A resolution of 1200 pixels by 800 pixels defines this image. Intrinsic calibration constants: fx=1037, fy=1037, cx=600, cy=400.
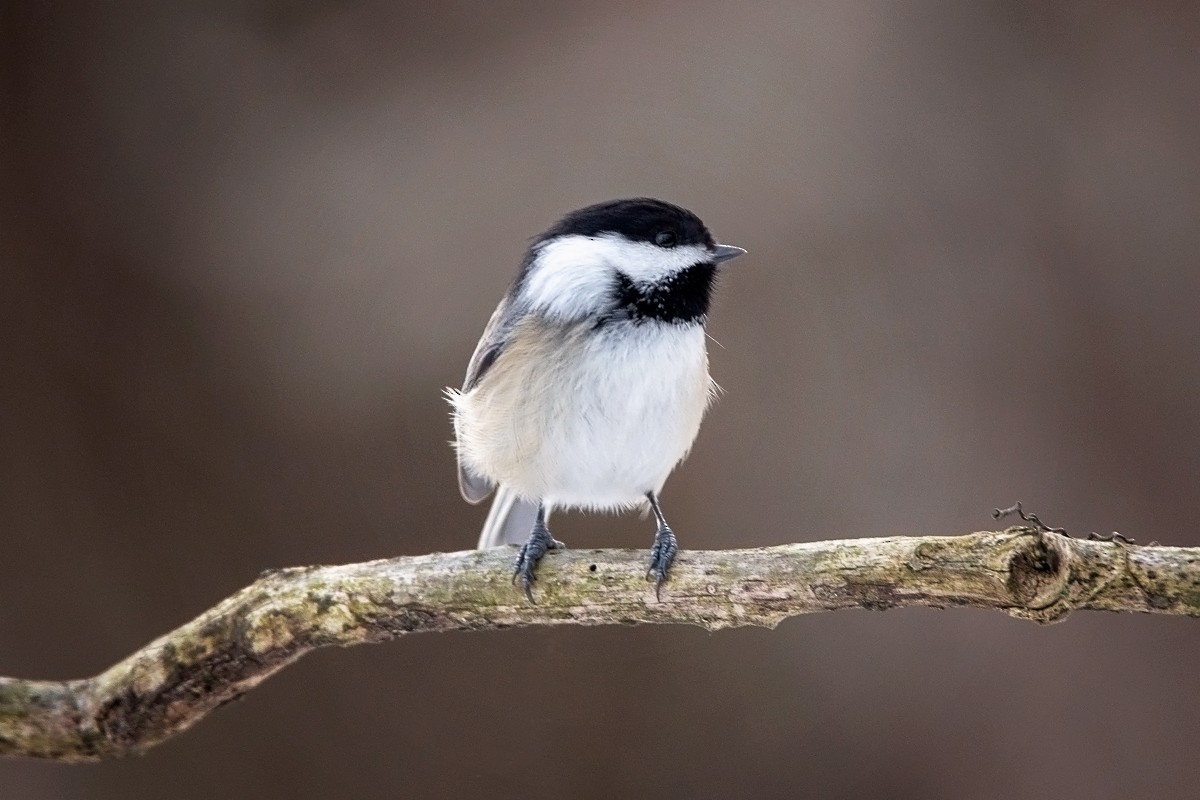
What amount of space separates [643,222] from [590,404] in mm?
279

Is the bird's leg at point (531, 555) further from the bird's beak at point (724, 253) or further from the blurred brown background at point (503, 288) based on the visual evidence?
the blurred brown background at point (503, 288)

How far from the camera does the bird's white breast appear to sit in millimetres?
1468

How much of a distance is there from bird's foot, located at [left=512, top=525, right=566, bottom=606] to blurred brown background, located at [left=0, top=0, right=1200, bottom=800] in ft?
3.31

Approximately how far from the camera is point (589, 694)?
2439 millimetres

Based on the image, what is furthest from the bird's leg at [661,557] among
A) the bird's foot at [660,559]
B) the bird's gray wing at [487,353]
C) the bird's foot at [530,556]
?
the bird's gray wing at [487,353]

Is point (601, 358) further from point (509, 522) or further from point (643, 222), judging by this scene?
point (509, 522)

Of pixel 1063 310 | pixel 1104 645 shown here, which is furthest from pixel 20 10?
pixel 1104 645

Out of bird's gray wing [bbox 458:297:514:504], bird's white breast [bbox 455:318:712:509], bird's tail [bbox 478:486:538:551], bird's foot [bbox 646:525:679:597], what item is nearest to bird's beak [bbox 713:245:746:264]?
bird's white breast [bbox 455:318:712:509]

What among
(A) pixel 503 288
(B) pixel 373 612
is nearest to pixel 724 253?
(B) pixel 373 612

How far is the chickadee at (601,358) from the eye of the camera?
1471 mm

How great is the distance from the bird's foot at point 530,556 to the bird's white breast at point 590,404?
0.41 feet

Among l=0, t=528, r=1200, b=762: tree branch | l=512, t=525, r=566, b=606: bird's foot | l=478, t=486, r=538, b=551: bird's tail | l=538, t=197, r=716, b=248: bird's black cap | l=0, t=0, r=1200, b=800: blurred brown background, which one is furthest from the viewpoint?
l=0, t=0, r=1200, b=800: blurred brown background

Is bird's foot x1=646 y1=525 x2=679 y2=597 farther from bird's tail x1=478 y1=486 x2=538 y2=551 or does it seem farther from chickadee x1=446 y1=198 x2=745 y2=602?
bird's tail x1=478 y1=486 x2=538 y2=551

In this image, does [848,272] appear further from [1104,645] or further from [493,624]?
[493,624]
